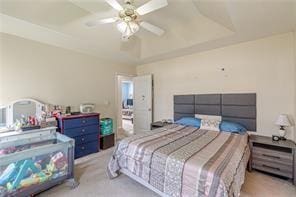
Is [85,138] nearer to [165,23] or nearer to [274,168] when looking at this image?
[165,23]

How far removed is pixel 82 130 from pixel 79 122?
0.21m

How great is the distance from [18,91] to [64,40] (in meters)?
1.35

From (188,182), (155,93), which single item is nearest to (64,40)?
(155,93)

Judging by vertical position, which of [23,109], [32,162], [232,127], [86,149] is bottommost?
[86,149]

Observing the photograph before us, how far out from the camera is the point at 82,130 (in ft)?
11.7

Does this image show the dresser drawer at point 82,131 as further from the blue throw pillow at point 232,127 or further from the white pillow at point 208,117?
the blue throw pillow at point 232,127

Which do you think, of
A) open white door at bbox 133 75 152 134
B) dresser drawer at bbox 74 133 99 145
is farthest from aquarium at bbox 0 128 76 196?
open white door at bbox 133 75 152 134

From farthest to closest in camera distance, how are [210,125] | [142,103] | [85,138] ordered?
[142,103] → [85,138] → [210,125]

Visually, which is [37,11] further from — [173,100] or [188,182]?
[173,100]

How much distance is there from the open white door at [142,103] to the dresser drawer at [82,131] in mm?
1739

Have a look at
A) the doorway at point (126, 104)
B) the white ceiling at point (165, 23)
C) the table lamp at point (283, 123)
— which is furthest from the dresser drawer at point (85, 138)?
the doorway at point (126, 104)

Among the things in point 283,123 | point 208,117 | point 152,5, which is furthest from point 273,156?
point 152,5

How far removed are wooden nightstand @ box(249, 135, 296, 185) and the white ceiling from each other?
1982 mm

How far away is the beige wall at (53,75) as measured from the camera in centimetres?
289
